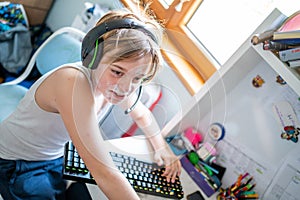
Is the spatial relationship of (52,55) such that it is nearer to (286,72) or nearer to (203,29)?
(203,29)

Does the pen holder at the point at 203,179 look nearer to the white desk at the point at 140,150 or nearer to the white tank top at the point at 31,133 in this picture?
the white desk at the point at 140,150

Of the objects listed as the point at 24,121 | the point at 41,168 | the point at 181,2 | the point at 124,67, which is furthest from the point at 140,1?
the point at 41,168

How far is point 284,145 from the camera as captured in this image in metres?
1.04

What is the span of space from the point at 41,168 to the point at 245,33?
3.19 ft

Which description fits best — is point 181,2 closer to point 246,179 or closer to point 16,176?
Result: point 246,179

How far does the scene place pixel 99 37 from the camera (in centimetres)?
76

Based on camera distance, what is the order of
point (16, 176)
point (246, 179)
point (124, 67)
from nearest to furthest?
point (124, 67) → point (16, 176) → point (246, 179)

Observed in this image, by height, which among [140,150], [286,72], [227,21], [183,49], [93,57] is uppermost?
[227,21]

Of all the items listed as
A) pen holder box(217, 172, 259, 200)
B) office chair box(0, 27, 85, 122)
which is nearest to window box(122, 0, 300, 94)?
pen holder box(217, 172, 259, 200)

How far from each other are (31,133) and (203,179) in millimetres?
583

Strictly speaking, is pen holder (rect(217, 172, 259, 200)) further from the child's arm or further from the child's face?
the child's face

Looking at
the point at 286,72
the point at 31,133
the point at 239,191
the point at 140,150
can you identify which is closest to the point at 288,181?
the point at 239,191

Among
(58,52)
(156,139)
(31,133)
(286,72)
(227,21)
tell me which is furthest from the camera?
(58,52)

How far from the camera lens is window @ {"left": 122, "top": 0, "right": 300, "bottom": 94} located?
0.90 m
